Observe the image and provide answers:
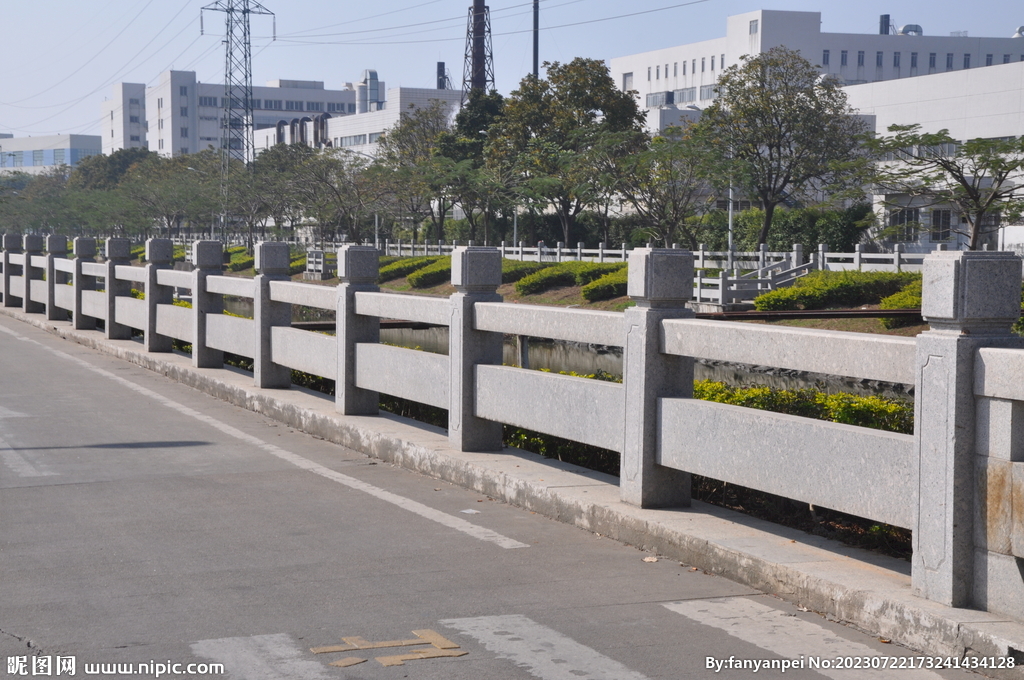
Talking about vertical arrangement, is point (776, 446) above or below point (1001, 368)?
below

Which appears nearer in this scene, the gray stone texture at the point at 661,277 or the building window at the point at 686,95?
the gray stone texture at the point at 661,277

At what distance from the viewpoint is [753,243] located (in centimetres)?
5491

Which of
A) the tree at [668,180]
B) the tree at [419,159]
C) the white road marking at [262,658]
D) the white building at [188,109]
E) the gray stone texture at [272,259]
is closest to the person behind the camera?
the white road marking at [262,658]

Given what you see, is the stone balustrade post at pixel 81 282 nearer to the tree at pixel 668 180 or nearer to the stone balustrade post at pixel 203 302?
the stone balustrade post at pixel 203 302

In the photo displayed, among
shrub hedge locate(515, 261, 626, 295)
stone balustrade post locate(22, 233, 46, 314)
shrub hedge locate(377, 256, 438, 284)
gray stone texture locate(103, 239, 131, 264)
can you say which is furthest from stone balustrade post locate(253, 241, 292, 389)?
shrub hedge locate(377, 256, 438, 284)

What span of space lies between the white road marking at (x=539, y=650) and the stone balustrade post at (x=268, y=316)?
288 inches

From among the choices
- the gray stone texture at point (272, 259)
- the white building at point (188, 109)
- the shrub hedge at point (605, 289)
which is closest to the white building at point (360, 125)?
the white building at point (188, 109)

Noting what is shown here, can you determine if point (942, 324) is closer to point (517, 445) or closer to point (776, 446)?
point (776, 446)

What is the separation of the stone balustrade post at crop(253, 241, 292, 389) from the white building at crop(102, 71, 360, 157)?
14790cm

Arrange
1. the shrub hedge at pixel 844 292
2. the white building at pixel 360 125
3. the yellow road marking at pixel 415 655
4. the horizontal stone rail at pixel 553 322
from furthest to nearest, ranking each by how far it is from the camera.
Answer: the white building at pixel 360 125 < the shrub hedge at pixel 844 292 < the horizontal stone rail at pixel 553 322 < the yellow road marking at pixel 415 655

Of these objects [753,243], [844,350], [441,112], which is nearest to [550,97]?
[753,243]

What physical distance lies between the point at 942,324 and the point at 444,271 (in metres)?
47.3

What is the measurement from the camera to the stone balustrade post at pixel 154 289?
15938 mm

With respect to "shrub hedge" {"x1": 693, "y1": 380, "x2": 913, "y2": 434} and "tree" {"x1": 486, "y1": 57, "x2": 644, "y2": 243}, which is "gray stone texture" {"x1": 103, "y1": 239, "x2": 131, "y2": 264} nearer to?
"shrub hedge" {"x1": 693, "y1": 380, "x2": 913, "y2": 434}
